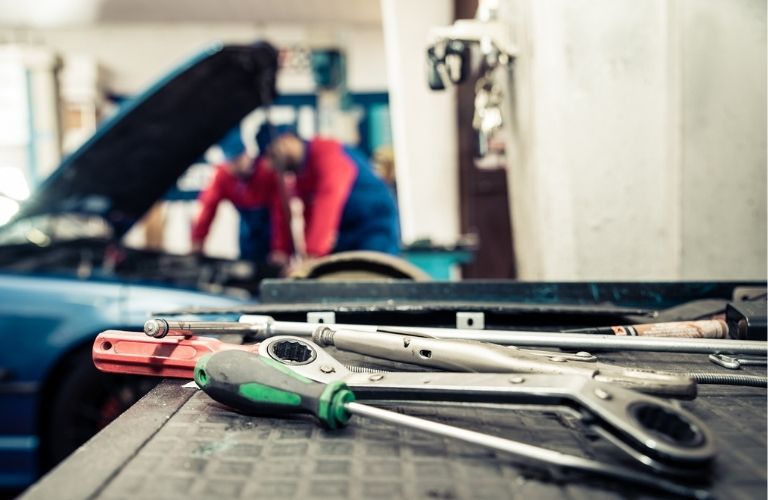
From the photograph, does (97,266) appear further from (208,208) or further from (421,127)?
(421,127)

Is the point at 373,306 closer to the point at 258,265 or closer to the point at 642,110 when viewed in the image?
the point at 642,110

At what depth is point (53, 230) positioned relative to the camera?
96.4 inches

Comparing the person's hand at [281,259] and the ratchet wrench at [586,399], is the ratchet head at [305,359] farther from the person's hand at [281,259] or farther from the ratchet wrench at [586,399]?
the person's hand at [281,259]

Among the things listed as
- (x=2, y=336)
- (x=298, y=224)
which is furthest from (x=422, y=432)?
(x=298, y=224)

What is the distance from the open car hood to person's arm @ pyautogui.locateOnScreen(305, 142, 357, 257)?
0.63 m

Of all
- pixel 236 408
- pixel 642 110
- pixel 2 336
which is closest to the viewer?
pixel 236 408

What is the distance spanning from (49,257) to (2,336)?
0.65 meters

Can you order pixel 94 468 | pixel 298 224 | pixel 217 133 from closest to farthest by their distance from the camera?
pixel 94 468 → pixel 217 133 → pixel 298 224

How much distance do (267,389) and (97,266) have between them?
210 cm

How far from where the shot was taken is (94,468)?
1.53 feet

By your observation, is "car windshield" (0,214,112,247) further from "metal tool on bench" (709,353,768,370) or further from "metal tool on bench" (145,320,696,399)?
"metal tool on bench" (709,353,768,370)

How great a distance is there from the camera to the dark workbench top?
1.42 feet

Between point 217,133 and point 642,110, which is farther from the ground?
point 217,133

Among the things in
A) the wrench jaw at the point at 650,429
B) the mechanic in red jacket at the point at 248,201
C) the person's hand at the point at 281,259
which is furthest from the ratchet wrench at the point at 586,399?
the mechanic in red jacket at the point at 248,201
